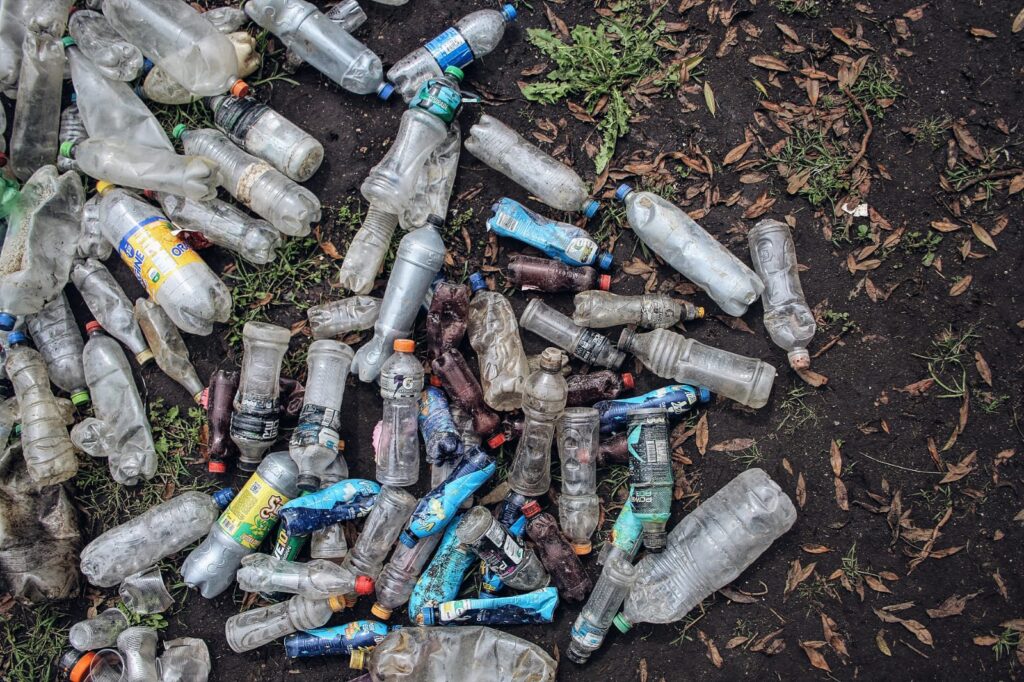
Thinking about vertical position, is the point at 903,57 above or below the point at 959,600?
above

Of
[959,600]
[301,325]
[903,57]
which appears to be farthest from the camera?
[301,325]

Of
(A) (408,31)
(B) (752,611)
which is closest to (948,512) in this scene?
(B) (752,611)

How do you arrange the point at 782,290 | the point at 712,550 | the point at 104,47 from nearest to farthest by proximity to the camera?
the point at 712,550, the point at 782,290, the point at 104,47

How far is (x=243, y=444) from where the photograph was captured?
4.07 meters

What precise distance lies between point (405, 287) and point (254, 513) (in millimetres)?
1571

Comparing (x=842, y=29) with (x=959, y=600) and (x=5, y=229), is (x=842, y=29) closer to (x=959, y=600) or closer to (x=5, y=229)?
(x=959, y=600)

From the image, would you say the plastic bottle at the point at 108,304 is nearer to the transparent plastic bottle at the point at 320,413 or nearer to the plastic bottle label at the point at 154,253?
the plastic bottle label at the point at 154,253

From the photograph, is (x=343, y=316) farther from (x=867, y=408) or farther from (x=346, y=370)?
(x=867, y=408)

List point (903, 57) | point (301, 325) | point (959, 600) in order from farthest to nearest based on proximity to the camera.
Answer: point (301, 325) → point (903, 57) → point (959, 600)

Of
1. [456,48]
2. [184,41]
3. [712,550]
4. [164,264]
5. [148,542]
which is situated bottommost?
[148,542]

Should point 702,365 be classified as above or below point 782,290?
below

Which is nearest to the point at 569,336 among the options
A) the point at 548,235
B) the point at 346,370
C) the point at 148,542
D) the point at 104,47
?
the point at 548,235

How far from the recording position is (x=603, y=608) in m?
3.89

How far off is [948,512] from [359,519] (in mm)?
3306
